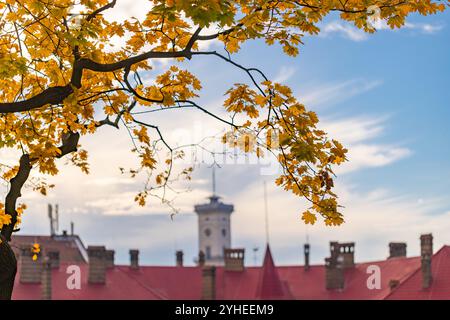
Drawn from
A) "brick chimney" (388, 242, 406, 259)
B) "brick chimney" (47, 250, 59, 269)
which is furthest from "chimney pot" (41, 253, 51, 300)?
"brick chimney" (388, 242, 406, 259)

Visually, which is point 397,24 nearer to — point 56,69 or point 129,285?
point 56,69

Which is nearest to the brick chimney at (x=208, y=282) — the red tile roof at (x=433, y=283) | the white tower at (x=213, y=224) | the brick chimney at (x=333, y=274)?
the brick chimney at (x=333, y=274)

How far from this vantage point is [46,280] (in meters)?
65.4

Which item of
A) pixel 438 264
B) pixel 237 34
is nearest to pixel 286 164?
pixel 237 34

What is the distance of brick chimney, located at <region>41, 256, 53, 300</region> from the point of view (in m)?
65.0

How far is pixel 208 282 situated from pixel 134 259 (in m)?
6.59

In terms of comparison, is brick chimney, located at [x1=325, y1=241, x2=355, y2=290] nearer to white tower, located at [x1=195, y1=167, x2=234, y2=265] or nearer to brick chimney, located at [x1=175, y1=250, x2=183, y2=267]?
brick chimney, located at [x1=175, y1=250, x2=183, y2=267]

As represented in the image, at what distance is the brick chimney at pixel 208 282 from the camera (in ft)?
237

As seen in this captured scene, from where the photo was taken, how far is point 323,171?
12.9 m

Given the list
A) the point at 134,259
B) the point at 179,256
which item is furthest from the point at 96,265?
the point at 179,256

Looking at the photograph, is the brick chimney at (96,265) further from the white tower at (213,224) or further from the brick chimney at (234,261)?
the white tower at (213,224)

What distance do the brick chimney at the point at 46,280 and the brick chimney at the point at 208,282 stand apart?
42.9 ft

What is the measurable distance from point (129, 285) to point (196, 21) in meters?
58.1

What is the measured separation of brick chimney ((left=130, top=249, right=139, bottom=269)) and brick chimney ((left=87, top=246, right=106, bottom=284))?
17.8ft
